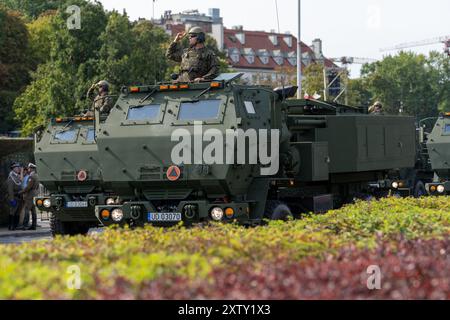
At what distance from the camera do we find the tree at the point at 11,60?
69.1 m

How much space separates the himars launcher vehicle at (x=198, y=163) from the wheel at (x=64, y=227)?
6 cm

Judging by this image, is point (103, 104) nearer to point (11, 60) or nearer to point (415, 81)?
point (11, 60)

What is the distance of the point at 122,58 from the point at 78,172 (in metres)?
37.4

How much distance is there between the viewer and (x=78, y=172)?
65.7ft

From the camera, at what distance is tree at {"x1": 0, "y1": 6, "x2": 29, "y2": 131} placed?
69.1 metres

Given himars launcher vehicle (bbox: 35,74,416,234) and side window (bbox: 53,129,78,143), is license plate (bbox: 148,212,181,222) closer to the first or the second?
himars launcher vehicle (bbox: 35,74,416,234)

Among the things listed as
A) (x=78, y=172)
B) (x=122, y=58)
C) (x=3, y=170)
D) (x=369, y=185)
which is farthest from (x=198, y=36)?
(x=122, y=58)

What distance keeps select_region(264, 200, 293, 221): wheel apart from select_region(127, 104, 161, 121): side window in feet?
7.25

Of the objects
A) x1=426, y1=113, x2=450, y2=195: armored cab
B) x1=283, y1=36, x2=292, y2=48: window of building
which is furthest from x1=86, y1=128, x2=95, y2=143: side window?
x1=283, y1=36, x2=292, y2=48: window of building

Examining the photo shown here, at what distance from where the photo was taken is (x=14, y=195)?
85.2 ft

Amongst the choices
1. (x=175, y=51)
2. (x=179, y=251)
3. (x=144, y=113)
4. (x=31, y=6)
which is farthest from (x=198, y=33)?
(x=31, y=6)

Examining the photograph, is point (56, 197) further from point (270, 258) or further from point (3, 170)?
point (270, 258)

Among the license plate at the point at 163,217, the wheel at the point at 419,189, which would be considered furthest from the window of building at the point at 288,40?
the license plate at the point at 163,217

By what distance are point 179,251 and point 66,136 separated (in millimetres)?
12824
